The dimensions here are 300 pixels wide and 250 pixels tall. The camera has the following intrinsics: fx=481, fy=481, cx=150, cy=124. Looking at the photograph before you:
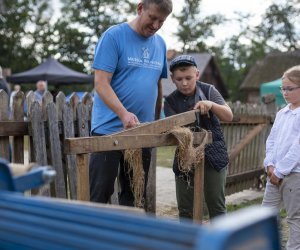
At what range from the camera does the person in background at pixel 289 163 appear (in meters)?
3.71

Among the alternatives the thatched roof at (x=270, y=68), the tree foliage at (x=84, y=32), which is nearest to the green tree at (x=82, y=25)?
the tree foliage at (x=84, y=32)

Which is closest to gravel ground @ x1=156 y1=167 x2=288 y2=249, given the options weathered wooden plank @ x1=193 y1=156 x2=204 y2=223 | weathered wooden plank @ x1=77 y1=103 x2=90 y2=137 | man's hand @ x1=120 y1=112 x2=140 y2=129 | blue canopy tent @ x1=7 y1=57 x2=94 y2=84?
weathered wooden plank @ x1=77 y1=103 x2=90 y2=137

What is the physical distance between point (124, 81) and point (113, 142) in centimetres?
71

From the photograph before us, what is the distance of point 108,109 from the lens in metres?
3.38

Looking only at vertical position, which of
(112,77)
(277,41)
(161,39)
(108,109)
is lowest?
(108,109)

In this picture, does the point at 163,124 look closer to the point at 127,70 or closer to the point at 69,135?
the point at 127,70

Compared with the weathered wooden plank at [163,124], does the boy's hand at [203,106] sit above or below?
above

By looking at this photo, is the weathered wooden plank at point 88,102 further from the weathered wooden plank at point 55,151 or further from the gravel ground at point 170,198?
the gravel ground at point 170,198

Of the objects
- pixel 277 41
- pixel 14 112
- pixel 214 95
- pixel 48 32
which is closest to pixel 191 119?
pixel 214 95

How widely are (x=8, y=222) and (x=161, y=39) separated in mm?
2665

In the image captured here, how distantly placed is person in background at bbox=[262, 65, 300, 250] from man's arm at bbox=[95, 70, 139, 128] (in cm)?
132

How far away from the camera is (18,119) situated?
4078mm

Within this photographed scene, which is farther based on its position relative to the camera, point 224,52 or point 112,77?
point 224,52

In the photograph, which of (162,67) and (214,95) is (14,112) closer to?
(162,67)
